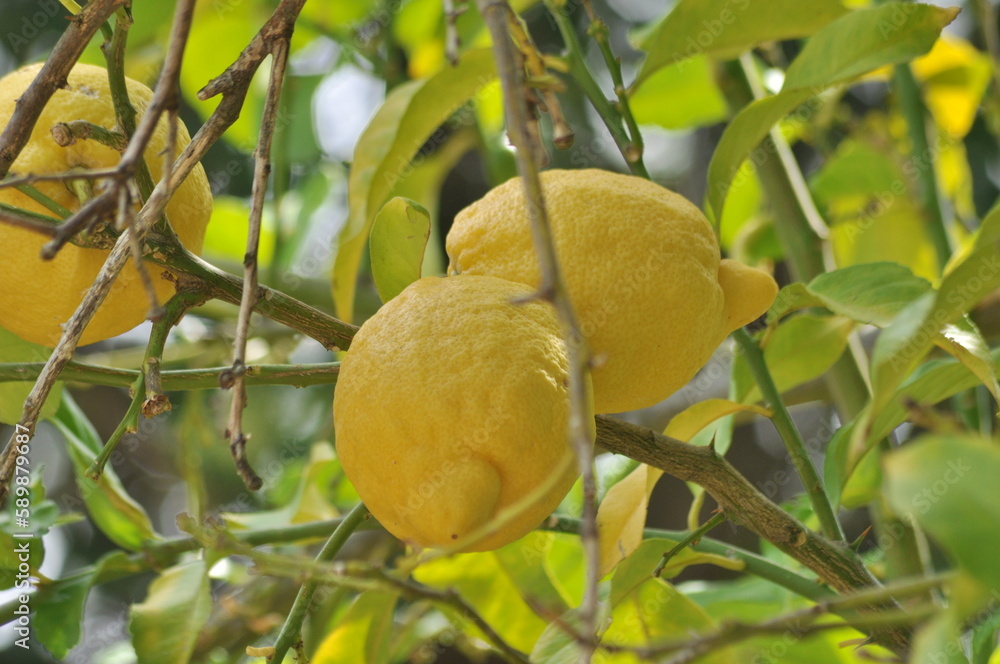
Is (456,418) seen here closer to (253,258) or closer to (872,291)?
(253,258)

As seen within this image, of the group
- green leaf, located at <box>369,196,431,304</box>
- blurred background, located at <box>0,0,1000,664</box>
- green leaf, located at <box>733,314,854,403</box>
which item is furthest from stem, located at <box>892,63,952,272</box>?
green leaf, located at <box>369,196,431,304</box>

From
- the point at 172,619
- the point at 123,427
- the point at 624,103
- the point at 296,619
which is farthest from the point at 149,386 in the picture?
the point at 624,103

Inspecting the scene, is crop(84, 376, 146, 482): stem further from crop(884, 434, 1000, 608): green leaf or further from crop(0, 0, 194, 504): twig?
crop(884, 434, 1000, 608): green leaf

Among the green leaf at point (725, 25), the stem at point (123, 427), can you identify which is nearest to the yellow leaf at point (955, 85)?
the green leaf at point (725, 25)

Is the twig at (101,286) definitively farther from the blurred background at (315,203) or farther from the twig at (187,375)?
the blurred background at (315,203)

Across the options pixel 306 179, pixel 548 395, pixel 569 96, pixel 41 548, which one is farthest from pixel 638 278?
pixel 569 96

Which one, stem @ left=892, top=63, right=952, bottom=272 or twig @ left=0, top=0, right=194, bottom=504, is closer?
twig @ left=0, top=0, right=194, bottom=504
